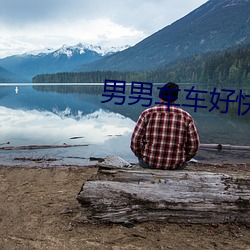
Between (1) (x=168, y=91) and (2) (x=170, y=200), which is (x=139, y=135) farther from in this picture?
(2) (x=170, y=200)

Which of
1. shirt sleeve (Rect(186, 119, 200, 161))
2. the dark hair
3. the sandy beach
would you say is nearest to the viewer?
the sandy beach

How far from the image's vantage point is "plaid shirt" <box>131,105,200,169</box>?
5.89 metres

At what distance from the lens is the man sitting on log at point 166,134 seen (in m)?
5.89

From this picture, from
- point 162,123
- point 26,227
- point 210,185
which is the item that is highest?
point 162,123

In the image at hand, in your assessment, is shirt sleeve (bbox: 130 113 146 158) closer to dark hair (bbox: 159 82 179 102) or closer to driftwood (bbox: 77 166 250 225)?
dark hair (bbox: 159 82 179 102)

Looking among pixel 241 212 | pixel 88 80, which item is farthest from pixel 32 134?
pixel 88 80

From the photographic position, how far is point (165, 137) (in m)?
5.94

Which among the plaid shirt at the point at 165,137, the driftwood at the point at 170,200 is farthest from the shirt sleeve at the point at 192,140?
the driftwood at the point at 170,200

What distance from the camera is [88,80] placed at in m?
194

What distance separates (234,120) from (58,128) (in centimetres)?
1728

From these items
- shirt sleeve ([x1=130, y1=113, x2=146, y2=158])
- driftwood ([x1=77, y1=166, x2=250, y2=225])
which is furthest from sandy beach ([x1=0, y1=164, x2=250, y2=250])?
shirt sleeve ([x1=130, y1=113, x2=146, y2=158])

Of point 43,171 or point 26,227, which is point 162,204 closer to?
point 26,227

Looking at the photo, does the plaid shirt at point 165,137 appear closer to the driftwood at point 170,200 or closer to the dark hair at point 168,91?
the dark hair at point 168,91

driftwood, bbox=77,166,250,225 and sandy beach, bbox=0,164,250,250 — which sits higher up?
driftwood, bbox=77,166,250,225
